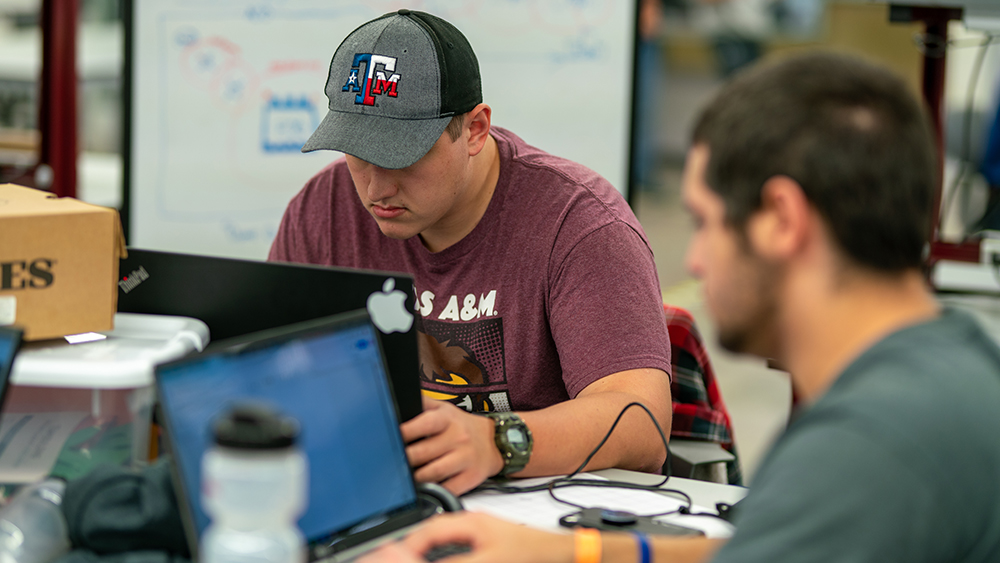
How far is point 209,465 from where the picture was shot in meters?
Answer: 0.69

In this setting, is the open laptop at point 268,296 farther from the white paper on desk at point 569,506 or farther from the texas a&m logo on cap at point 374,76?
the texas a&m logo on cap at point 374,76

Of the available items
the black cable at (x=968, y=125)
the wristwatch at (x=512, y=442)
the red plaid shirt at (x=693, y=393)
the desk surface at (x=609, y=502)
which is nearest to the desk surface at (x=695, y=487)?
the desk surface at (x=609, y=502)

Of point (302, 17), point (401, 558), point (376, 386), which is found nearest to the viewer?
point (401, 558)

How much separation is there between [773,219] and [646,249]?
766 mm

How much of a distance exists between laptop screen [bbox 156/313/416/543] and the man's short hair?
416mm

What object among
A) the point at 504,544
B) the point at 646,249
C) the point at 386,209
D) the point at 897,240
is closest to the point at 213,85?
the point at 386,209

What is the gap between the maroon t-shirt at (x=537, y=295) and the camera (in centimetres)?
146

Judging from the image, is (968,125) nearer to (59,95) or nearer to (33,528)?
(59,95)

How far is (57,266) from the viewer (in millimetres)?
1202

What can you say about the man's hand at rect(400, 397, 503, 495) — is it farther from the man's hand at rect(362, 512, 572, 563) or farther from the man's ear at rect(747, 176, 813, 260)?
the man's ear at rect(747, 176, 813, 260)

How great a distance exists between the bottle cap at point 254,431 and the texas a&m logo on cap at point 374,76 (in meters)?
0.85

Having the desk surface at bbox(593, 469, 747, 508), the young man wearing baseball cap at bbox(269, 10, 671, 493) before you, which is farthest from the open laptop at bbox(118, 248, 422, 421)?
the desk surface at bbox(593, 469, 747, 508)

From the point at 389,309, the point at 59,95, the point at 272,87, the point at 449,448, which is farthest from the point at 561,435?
the point at 59,95

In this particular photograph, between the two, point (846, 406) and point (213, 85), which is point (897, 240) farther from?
point (213, 85)
